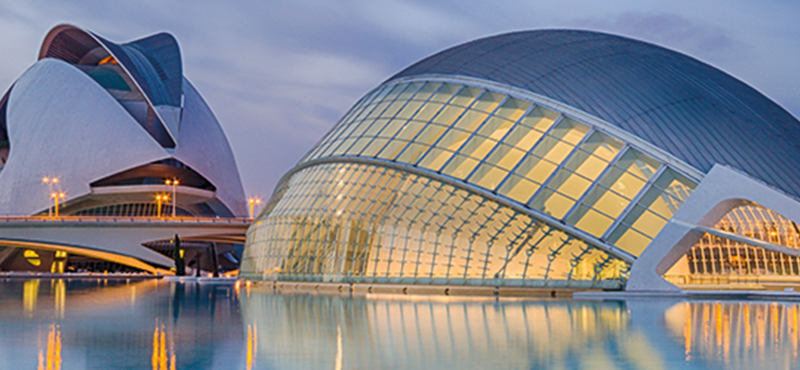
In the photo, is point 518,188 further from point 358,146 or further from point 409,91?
point 409,91

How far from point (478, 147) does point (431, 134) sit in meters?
2.44

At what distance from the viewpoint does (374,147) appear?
31125mm

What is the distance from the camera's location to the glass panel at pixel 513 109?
28417 millimetres

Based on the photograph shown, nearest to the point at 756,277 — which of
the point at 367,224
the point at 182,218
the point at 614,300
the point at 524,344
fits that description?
the point at 614,300

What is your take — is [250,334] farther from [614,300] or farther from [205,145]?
[205,145]

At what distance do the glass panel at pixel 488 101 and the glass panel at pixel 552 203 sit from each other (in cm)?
524

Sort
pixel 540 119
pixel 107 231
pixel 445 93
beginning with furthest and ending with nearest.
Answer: pixel 107 231
pixel 445 93
pixel 540 119

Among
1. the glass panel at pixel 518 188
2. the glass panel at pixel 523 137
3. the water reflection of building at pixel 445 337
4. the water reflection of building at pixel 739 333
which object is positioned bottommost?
the water reflection of building at pixel 739 333

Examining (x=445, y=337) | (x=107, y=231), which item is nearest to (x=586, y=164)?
(x=445, y=337)

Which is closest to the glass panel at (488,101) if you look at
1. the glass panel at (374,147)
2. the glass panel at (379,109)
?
the glass panel at (374,147)

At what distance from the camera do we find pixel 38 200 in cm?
7281

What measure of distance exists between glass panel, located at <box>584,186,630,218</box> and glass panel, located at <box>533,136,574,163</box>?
6.12 feet

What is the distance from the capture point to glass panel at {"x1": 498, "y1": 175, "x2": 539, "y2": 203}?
83.4ft

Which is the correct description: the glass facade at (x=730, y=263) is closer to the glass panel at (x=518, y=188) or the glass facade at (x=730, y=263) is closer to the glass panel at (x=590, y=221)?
the glass panel at (x=590, y=221)
